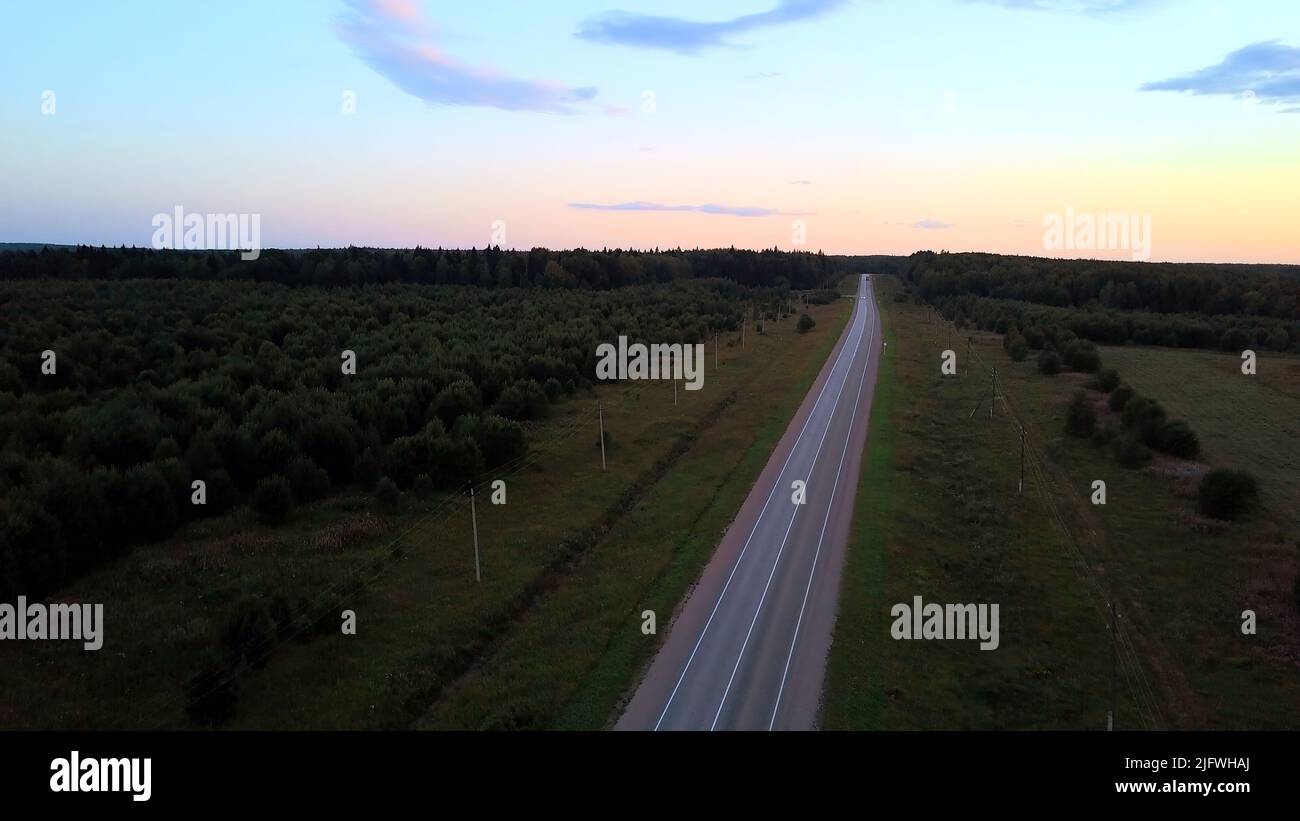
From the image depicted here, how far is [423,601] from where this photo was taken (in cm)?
2642

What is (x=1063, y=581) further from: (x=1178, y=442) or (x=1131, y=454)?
(x=1178, y=442)

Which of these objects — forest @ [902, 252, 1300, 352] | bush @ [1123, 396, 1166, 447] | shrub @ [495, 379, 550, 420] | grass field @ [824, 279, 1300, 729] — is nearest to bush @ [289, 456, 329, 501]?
shrub @ [495, 379, 550, 420]

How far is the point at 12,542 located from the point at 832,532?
2987cm

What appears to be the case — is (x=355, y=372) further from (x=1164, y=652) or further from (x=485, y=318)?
(x=1164, y=652)

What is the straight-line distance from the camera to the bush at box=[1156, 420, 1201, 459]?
4544 cm

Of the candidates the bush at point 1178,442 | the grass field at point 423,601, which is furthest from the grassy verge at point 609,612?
the bush at point 1178,442

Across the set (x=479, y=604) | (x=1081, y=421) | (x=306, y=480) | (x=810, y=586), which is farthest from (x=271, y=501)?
(x=1081, y=421)

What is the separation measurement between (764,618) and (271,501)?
2143 centimetres

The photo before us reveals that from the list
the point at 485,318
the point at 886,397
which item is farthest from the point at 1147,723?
the point at 485,318

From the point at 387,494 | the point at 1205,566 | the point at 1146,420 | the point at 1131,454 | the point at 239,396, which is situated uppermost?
the point at 239,396

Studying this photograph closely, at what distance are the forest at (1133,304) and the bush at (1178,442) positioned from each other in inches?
2283

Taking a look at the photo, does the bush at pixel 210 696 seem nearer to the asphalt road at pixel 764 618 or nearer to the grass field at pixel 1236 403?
the asphalt road at pixel 764 618

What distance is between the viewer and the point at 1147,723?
19844mm

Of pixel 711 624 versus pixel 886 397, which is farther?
pixel 886 397
